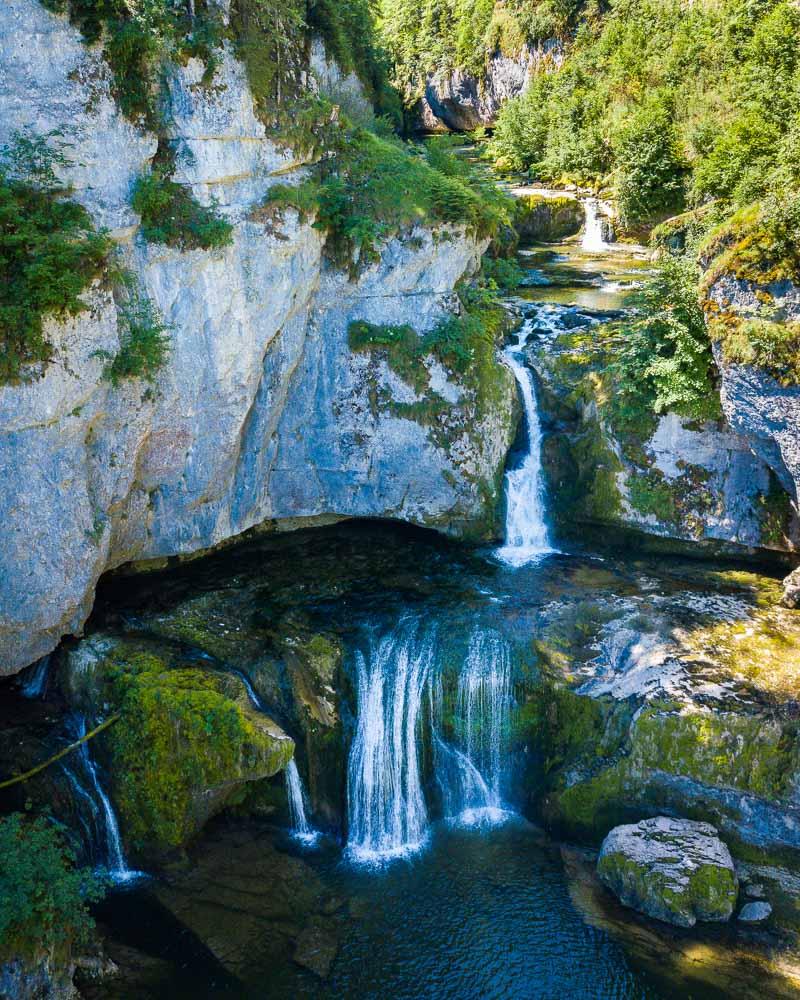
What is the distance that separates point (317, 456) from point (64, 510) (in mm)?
5943

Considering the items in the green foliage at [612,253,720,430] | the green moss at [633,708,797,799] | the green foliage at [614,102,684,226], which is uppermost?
→ the green foliage at [614,102,684,226]

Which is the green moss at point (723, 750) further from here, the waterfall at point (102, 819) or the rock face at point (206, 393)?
the waterfall at point (102, 819)

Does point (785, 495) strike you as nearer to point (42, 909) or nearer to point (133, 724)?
point (133, 724)

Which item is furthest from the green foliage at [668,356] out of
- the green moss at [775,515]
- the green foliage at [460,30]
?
the green foliage at [460,30]

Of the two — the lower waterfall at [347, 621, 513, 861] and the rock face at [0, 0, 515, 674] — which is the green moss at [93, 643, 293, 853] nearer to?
the lower waterfall at [347, 621, 513, 861]

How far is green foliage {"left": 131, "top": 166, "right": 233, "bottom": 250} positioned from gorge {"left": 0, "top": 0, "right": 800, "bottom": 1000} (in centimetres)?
5

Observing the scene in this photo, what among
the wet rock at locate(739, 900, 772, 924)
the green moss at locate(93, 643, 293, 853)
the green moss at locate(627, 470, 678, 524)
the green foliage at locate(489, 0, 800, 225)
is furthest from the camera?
the green foliage at locate(489, 0, 800, 225)

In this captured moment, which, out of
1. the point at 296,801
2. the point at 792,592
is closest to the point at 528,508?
the point at 792,592

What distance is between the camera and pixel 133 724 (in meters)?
11.5

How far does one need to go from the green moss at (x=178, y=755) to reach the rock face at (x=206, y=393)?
227cm

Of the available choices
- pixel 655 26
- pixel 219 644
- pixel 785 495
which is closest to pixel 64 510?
pixel 219 644

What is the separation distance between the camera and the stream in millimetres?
9883

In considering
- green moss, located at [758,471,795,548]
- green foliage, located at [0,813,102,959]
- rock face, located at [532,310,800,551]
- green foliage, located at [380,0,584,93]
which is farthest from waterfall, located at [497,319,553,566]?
green foliage, located at [380,0,584,93]

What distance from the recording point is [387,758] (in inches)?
492
